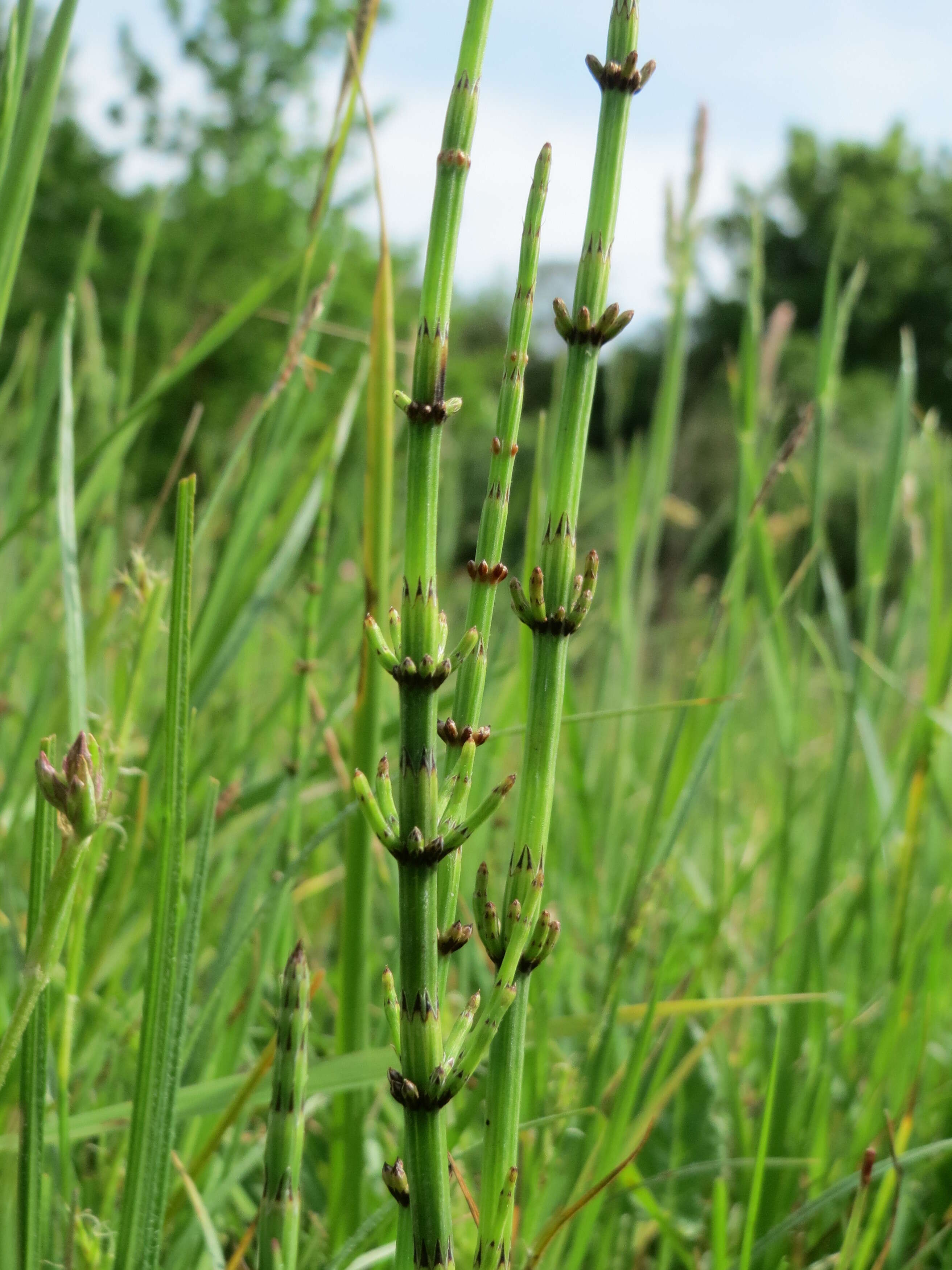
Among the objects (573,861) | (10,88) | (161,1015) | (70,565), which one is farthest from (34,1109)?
(573,861)

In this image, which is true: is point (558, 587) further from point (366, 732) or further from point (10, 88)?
point (10, 88)

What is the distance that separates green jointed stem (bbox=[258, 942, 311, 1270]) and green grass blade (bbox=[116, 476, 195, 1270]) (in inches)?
1.8

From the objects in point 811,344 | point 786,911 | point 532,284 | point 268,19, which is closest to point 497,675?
point 786,911

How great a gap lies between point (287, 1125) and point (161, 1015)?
0.06m

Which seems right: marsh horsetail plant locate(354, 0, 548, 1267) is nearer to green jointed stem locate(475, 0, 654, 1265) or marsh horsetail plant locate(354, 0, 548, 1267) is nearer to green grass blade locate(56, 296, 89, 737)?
green jointed stem locate(475, 0, 654, 1265)

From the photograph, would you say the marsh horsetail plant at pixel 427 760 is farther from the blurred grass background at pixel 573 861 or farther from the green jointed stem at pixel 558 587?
the blurred grass background at pixel 573 861

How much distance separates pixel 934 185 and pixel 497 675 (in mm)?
24880

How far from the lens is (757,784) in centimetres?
186

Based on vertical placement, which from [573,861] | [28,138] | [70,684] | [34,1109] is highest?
[28,138]

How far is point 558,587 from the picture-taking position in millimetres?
306

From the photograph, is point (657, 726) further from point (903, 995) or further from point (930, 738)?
point (903, 995)

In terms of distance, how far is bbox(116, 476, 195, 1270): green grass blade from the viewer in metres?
0.34

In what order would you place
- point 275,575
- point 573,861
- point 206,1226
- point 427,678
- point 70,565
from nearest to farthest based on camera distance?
point 427,678
point 206,1226
point 70,565
point 275,575
point 573,861

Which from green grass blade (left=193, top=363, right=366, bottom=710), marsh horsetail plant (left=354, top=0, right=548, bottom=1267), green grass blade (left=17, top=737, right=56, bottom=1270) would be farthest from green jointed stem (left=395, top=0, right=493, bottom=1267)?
green grass blade (left=193, top=363, right=366, bottom=710)
